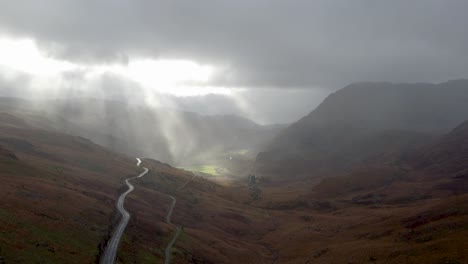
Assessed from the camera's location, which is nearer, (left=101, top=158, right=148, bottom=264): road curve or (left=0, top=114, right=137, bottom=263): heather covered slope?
(left=0, top=114, right=137, bottom=263): heather covered slope

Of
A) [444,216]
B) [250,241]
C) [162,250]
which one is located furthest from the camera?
[250,241]

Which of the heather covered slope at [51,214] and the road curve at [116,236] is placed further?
the road curve at [116,236]

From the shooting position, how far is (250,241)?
10525 centimetres

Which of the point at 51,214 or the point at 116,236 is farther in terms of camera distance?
the point at 116,236

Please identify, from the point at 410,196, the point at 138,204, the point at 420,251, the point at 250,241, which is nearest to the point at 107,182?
the point at 138,204

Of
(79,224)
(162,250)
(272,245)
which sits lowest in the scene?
(272,245)

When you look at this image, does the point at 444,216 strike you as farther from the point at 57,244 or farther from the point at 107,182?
the point at 107,182

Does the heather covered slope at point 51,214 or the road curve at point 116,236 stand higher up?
the heather covered slope at point 51,214

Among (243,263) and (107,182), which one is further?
(107,182)

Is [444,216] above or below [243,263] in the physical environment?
above

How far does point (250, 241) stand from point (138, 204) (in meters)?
32.3

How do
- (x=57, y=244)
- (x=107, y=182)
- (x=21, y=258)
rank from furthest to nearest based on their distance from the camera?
(x=107, y=182), (x=57, y=244), (x=21, y=258)

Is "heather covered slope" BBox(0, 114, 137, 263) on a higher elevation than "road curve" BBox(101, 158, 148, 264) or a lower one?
higher

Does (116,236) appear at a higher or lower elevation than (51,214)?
lower
